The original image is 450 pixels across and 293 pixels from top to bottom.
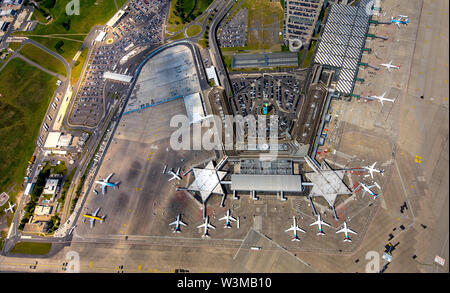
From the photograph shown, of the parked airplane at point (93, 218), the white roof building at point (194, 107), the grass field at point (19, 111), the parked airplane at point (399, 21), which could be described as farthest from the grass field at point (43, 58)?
the parked airplane at point (399, 21)

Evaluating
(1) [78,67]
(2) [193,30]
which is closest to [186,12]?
(2) [193,30]

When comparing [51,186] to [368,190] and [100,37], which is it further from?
[368,190]

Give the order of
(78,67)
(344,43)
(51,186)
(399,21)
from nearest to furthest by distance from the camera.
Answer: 1. (51,186)
2. (344,43)
3. (399,21)
4. (78,67)

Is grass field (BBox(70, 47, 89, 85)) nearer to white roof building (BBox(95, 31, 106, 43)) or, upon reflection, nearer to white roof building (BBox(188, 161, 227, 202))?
white roof building (BBox(95, 31, 106, 43))

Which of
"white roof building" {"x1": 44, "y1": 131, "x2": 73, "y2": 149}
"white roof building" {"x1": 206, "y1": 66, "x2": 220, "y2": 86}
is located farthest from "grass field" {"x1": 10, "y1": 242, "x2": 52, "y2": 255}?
"white roof building" {"x1": 206, "y1": 66, "x2": 220, "y2": 86}

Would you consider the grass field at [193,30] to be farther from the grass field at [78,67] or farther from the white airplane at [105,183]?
the white airplane at [105,183]

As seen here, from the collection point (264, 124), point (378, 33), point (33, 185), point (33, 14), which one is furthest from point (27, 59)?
point (378, 33)

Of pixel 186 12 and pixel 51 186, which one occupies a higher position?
pixel 186 12
